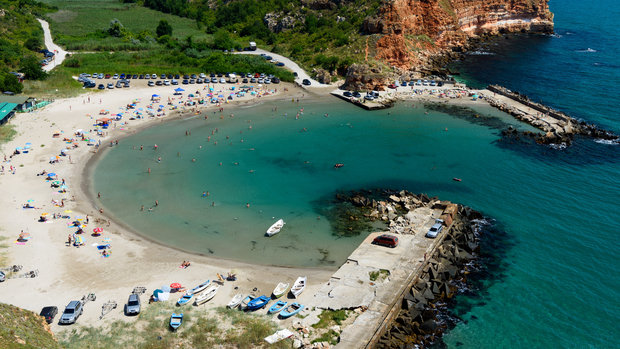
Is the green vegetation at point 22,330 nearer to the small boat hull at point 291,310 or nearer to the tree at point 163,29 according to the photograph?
the small boat hull at point 291,310

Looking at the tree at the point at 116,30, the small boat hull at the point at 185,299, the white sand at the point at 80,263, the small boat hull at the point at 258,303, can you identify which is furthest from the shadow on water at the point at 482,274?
the tree at the point at 116,30

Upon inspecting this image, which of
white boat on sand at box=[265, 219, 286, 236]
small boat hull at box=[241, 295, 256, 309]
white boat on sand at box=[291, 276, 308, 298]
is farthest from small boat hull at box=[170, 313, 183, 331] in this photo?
white boat on sand at box=[265, 219, 286, 236]

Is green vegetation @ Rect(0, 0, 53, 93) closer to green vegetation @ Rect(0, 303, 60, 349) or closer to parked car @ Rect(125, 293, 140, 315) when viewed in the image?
parked car @ Rect(125, 293, 140, 315)

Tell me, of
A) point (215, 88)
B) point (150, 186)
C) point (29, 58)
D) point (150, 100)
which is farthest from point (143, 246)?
point (29, 58)

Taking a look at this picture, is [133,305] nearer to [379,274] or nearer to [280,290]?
[280,290]

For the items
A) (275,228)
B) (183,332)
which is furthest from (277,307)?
(275,228)

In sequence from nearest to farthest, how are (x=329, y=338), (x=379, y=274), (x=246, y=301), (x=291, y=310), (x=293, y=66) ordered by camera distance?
(x=329, y=338) < (x=291, y=310) < (x=246, y=301) < (x=379, y=274) < (x=293, y=66)
